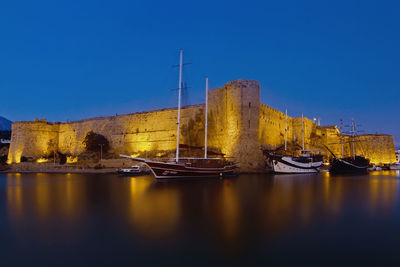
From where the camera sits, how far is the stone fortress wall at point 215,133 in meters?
19.4

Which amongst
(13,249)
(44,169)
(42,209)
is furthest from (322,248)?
(44,169)

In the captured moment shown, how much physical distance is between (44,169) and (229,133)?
19477 mm

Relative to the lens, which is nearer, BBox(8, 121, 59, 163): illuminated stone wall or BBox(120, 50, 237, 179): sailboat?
BBox(120, 50, 237, 179): sailboat

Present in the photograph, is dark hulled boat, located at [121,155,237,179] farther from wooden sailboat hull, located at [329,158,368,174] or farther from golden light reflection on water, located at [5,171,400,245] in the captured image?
wooden sailboat hull, located at [329,158,368,174]

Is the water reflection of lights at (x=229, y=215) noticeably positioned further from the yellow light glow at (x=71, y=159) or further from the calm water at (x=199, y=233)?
the yellow light glow at (x=71, y=159)

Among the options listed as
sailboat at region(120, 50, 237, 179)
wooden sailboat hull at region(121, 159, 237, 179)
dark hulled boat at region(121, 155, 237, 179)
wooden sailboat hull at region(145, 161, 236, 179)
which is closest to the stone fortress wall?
dark hulled boat at region(121, 155, 237, 179)

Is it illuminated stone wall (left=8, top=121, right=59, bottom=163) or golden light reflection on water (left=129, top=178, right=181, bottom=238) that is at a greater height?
illuminated stone wall (left=8, top=121, right=59, bottom=163)

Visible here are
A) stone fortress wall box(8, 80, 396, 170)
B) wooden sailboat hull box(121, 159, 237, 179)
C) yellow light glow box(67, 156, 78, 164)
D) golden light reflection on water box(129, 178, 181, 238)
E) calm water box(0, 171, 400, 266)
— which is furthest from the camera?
yellow light glow box(67, 156, 78, 164)

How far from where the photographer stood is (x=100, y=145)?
2812cm

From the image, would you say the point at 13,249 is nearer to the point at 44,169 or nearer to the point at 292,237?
the point at 292,237

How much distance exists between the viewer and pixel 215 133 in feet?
70.8

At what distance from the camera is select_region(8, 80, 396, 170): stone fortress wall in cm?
1936

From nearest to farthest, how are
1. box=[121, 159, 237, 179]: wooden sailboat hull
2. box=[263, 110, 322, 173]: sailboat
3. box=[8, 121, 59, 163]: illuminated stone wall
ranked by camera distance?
box=[121, 159, 237, 179]: wooden sailboat hull < box=[263, 110, 322, 173]: sailboat < box=[8, 121, 59, 163]: illuminated stone wall

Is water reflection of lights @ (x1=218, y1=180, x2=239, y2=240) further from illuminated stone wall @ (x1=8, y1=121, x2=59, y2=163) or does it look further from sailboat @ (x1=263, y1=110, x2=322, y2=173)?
illuminated stone wall @ (x1=8, y1=121, x2=59, y2=163)
